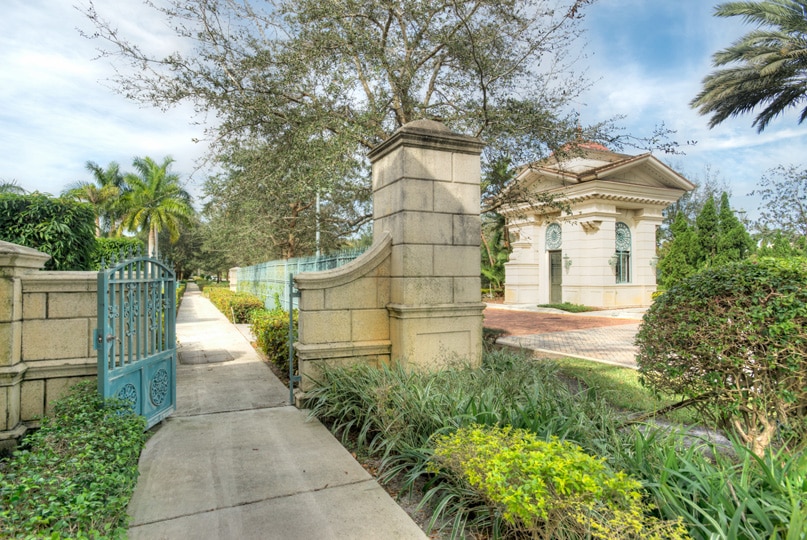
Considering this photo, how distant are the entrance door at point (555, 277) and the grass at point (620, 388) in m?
14.8

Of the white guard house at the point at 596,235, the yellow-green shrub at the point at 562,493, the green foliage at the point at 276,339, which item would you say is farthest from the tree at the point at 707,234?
the yellow-green shrub at the point at 562,493

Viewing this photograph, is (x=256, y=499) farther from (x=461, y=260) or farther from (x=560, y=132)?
(x=560, y=132)

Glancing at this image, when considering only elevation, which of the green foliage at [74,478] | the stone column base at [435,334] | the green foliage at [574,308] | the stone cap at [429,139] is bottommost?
the green foliage at [574,308]

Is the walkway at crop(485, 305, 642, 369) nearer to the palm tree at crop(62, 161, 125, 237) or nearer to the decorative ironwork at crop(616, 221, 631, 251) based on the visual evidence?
the decorative ironwork at crop(616, 221, 631, 251)

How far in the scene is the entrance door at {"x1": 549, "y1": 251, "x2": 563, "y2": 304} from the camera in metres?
22.2

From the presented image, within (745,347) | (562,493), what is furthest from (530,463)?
(745,347)

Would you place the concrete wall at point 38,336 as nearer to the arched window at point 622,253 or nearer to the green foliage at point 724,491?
the green foliage at point 724,491

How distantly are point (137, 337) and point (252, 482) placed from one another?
6.96 ft

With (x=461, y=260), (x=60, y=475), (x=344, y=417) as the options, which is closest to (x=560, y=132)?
(x=461, y=260)

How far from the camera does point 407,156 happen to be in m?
5.23

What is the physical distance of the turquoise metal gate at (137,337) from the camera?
3.78 meters

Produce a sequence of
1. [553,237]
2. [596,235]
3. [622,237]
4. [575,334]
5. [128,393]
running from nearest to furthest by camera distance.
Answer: [128,393], [575,334], [596,235], [622,237], [553,237]

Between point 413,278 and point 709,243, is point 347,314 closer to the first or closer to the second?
point 413,278

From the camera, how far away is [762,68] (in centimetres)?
1473
